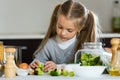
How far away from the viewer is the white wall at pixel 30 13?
10.6 feet

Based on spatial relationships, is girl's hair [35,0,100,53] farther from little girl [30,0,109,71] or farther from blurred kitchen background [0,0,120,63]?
blurred kitchen background [0,0,120,63]

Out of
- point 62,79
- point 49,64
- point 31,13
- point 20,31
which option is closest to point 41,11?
point 31,13

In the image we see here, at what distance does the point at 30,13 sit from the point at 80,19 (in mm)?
1625

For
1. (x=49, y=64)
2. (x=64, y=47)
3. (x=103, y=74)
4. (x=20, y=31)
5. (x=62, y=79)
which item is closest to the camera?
(x=62, y=79)

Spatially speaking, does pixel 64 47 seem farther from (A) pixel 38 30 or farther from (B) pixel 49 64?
(A) pixel 38 30

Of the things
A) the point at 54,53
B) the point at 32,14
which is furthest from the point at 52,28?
the point at 32,14

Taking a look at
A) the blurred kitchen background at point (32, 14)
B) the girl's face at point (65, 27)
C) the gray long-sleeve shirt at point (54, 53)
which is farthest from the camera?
the blurred kitchen background at point (32, 14)

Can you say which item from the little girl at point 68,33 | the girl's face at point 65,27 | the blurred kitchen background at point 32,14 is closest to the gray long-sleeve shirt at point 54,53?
the little girl at point 68,33

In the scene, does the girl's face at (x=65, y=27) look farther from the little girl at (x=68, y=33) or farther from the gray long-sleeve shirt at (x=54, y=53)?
the gray long-sleeve shirt at (x=54, y=53)

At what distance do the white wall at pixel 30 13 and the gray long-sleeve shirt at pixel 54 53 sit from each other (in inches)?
55.2

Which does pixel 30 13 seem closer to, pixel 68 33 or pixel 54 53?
pixel 54 53

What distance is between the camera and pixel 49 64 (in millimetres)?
1364

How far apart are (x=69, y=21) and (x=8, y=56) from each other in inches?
21.8

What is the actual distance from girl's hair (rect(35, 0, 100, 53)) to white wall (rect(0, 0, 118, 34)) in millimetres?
1397
